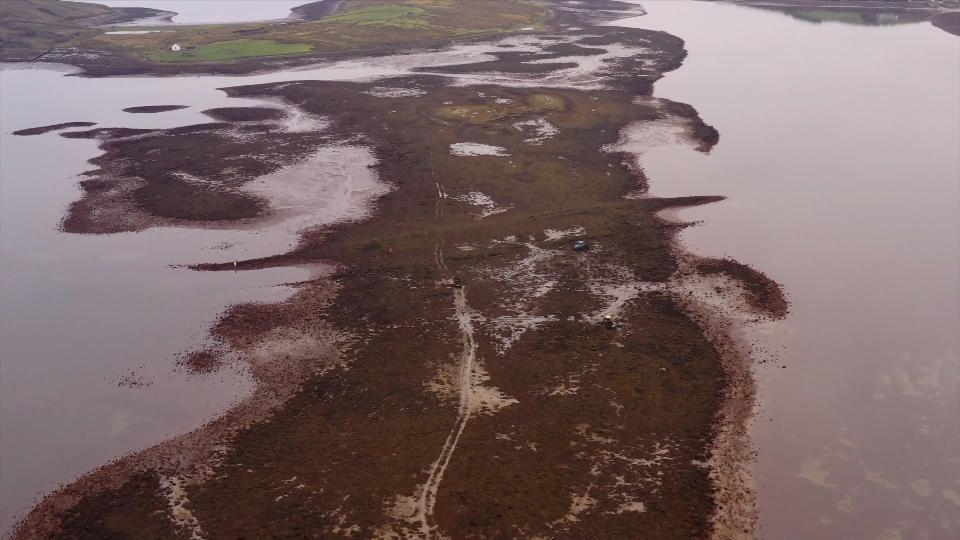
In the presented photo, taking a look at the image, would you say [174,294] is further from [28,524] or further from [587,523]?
[587,523]

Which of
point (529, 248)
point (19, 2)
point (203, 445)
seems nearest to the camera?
point (203, 445)

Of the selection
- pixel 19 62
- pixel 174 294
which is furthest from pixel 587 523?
pixel 19 62

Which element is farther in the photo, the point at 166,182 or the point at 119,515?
the point at 166,182

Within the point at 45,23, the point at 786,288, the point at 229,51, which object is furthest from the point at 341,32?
the point at 786,288

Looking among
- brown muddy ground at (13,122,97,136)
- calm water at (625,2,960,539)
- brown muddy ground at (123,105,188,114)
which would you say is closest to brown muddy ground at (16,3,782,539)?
calm water at (625,2,960,539)

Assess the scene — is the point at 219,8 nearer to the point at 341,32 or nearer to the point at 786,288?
the point at 341,32

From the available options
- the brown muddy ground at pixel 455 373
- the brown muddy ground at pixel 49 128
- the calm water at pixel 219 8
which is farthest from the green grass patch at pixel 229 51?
the brown muddy ground at pixel 455 373

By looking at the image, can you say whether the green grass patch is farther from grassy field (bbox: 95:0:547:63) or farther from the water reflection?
the water reflection
